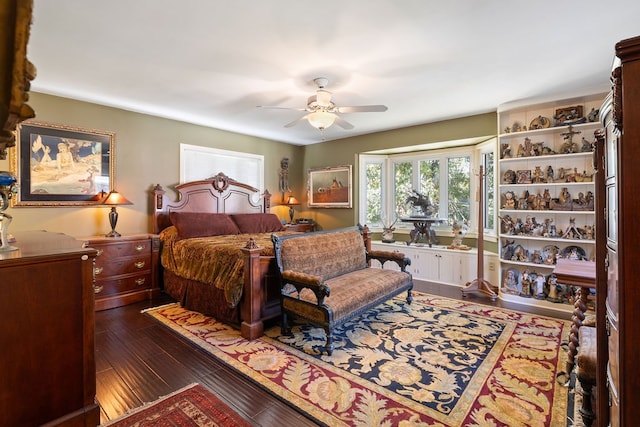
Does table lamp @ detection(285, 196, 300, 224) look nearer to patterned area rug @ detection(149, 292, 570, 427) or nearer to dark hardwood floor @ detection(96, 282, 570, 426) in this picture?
patterned area rug @ detection(149, 292, 570, 427)

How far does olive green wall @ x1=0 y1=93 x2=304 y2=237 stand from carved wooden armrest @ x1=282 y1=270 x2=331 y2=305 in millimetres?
2914

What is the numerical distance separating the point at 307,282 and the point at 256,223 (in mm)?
2760

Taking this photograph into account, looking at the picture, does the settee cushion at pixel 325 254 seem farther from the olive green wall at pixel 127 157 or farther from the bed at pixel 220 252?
the olive green wall at pixel 127 157

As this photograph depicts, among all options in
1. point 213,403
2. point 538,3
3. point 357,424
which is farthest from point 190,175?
point 538,3

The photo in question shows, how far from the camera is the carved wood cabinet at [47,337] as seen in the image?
57.0 inches

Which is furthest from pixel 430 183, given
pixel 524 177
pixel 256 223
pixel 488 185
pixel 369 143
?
pixel 256 223

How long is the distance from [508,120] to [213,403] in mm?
4737

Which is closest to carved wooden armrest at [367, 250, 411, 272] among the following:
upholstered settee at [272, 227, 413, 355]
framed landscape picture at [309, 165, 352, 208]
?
upholstered settee at [272, 227, 413, 355]

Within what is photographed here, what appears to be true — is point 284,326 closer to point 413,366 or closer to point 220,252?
point 220,252

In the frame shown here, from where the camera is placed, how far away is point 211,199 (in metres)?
5.09

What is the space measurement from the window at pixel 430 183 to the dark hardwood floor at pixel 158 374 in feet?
13.2

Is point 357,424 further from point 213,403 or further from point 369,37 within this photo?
point 369,37

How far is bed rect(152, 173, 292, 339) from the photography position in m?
2.91

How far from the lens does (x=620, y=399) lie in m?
0.87
